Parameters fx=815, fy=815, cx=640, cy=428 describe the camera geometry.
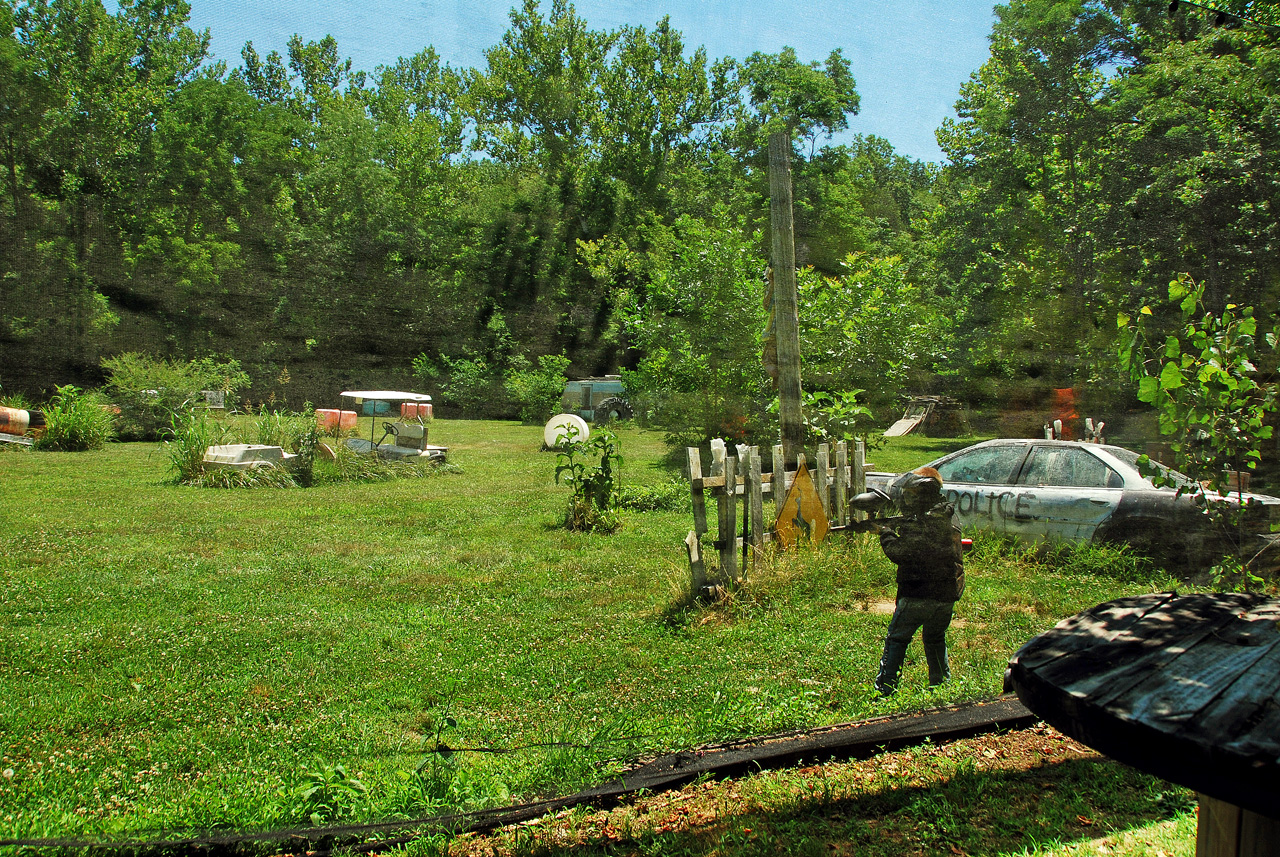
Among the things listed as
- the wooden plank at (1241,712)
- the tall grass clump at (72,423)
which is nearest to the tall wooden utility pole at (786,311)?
the wooden plank at (1241,712)

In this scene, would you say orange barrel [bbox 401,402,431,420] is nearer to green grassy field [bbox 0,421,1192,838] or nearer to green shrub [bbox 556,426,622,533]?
green shrub [bbox 556,426,622,533]

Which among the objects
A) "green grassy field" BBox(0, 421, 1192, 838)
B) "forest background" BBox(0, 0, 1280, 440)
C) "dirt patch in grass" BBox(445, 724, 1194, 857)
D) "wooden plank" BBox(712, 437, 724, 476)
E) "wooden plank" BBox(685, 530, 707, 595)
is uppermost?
"forest background" BBox(0, 0, 1280, 440)

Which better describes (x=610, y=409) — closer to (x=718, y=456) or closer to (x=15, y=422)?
(x=15, y=422)

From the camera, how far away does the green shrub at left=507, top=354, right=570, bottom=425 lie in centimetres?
1958

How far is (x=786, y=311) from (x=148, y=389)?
11654 mm

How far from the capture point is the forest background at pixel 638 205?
6270 mm

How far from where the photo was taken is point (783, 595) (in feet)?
14.3

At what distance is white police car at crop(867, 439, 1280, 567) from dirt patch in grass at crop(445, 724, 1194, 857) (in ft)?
7.87

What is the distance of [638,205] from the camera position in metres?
17.1

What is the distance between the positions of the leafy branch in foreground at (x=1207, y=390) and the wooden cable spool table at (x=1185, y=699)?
1.24m

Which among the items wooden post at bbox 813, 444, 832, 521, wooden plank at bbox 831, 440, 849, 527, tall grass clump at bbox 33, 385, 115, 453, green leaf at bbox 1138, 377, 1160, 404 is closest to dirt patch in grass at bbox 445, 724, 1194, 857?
green leaf at bbox 1138, 377, 1160, 404

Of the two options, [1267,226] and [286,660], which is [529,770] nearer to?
[286,660]

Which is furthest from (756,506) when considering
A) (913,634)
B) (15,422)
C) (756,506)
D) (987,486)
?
(15,422)

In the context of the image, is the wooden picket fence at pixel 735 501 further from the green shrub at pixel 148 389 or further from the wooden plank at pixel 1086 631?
the green shrub at pixel 148 389
